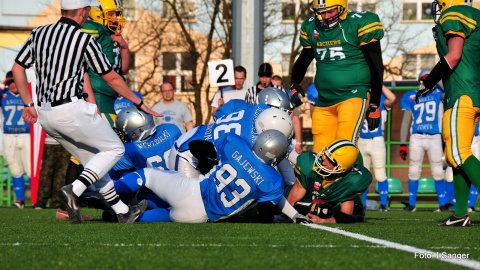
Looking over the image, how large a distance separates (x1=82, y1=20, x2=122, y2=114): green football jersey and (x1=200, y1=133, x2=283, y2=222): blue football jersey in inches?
92.3

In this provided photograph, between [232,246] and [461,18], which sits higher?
[461,18]

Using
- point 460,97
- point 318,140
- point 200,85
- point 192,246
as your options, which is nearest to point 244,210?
point 318,140

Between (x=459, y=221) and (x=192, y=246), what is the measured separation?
3.06 m

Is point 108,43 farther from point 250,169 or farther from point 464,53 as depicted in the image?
point 464,53

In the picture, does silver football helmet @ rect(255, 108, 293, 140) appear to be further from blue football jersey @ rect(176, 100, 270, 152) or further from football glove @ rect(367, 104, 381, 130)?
football glove @ rect(367, 104, 381, 130)

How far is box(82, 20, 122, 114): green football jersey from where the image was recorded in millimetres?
10391

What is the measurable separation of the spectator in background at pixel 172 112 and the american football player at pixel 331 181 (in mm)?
5930

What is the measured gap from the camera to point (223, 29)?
28656 millimetres

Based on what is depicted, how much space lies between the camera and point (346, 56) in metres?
9.54

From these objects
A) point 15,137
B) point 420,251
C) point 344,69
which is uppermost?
point 344,69

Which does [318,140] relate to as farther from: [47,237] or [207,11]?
[207,11]

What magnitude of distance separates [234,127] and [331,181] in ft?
3.25

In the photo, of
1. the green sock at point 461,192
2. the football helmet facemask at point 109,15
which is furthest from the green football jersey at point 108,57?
the green sock at point 461,192

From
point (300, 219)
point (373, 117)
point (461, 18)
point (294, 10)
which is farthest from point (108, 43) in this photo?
point (294, 10)
